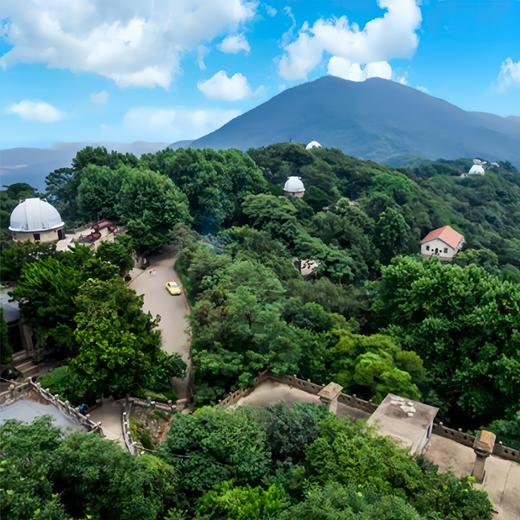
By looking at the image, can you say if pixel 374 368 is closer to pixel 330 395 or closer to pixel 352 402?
pixel 352 402

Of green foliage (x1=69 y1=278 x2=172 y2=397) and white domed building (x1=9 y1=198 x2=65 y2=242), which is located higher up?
white domed building (x1=9 y1=198 x2=65 y2=242)

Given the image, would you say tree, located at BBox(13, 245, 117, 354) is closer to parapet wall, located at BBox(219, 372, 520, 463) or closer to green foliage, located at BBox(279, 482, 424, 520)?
parapet wall, located at BBox(219, 372, 520, 463)

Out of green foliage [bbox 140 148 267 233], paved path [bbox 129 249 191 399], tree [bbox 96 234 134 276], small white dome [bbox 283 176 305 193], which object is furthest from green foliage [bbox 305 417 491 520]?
small white dome [bbox 283 176 305 193]

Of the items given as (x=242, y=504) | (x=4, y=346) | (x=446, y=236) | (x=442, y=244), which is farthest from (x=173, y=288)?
(x=446, y=236)

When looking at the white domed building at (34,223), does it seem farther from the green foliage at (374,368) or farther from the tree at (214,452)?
the tree at (214,452)

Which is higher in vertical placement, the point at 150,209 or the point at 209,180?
the point at 209,180

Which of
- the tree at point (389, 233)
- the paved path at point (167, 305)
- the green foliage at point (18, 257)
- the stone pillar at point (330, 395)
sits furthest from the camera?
the tree at point (389, 233)

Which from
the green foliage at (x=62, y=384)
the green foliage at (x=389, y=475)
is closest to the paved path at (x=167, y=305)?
the green foliage at (x=62, y=384)
